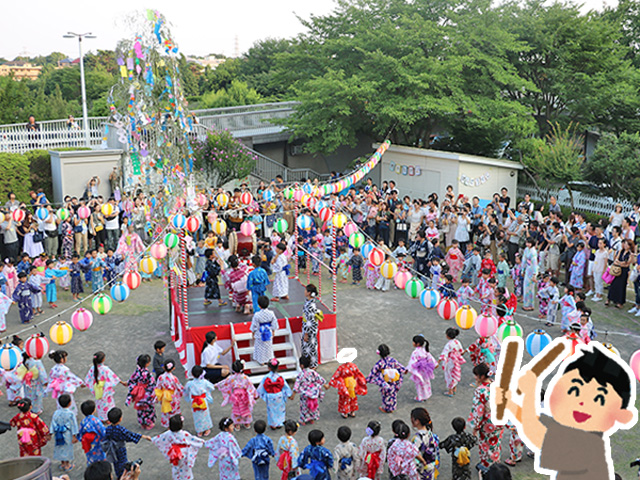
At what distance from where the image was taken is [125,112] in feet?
51.7

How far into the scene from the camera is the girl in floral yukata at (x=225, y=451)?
859 centimetres

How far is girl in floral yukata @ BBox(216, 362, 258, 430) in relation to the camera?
33.4 feet

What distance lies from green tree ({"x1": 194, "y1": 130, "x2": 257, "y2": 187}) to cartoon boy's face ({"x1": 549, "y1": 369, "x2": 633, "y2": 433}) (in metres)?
20.9

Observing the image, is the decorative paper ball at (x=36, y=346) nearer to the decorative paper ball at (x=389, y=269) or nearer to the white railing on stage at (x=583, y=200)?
the decorative paper ball at (x=389, y=269)

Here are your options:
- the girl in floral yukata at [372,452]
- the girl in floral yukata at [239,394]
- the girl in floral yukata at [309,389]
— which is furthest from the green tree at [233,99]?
the girl in floral yukata at [372,452]

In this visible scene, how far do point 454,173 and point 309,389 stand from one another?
15222mm

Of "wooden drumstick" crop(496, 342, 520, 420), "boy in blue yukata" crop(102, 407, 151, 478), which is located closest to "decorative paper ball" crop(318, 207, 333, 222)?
"boy in blue yukata" crop(102, 407, 151, 478)

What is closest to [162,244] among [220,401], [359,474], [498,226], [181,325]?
[181,325]

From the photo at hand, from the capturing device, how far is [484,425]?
9047 millimetres

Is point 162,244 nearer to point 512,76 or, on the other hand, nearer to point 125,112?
point 125,112

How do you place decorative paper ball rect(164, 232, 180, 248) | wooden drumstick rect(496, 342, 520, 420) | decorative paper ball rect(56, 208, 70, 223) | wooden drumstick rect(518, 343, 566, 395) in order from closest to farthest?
1. wooden drumstick rect(518, 343, 566, 395)
2. wooden drumstick rect(496, 342, 520, 420)
3. decorative paper ball rect(164, 232, 180, 248)
4. decorative paper ball rect(56, 208, 70, 223)

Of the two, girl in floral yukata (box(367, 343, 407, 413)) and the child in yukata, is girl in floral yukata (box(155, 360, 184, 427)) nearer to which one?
girl in floral yukata (box(367, 343, 407, 413))

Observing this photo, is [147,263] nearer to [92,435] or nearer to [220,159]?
[92,435]

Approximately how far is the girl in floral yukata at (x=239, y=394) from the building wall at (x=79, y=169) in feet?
50.8
